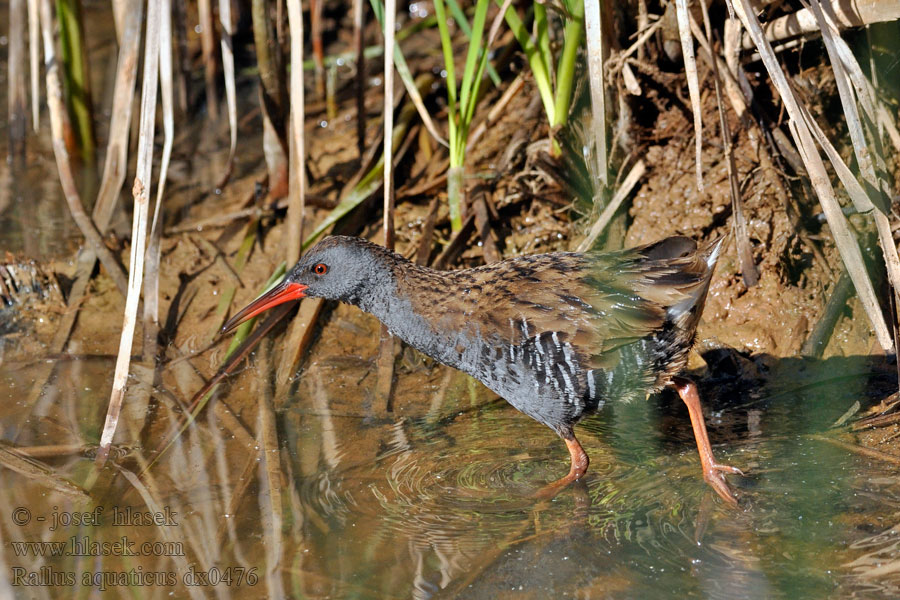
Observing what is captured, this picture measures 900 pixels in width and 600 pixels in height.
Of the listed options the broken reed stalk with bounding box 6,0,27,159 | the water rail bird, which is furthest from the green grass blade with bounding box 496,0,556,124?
the broken reed stalk with bounding box 6,0,27,159

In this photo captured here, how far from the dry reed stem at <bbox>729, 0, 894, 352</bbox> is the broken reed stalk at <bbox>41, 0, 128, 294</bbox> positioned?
2.69m

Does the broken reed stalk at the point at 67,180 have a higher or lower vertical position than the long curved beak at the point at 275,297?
higher

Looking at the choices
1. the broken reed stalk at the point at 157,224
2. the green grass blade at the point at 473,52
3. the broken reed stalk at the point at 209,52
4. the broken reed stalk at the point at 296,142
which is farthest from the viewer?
the broken reed stalk at the point at 209,52

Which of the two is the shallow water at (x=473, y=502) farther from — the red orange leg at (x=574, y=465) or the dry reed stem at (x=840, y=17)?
the dry reed stem at (x=840, y=17)

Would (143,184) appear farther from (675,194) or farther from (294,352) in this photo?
(675,194)

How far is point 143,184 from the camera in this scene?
2951 millimetres

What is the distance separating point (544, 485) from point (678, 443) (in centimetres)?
53

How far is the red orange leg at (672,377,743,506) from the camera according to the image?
2869mm

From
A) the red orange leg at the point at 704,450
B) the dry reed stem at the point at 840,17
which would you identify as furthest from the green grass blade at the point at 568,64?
the red orange leg at the point at 704,450

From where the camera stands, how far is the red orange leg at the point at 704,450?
113 inches

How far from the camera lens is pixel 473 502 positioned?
2.94m

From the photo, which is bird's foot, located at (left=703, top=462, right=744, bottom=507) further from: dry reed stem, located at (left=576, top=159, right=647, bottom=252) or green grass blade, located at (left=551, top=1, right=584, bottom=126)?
green grass blade, located at (left=551, top=1, right=584, bottom=126)

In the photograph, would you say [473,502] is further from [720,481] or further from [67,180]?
[67,180]

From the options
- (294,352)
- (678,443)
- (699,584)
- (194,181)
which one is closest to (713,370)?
(678,443)
